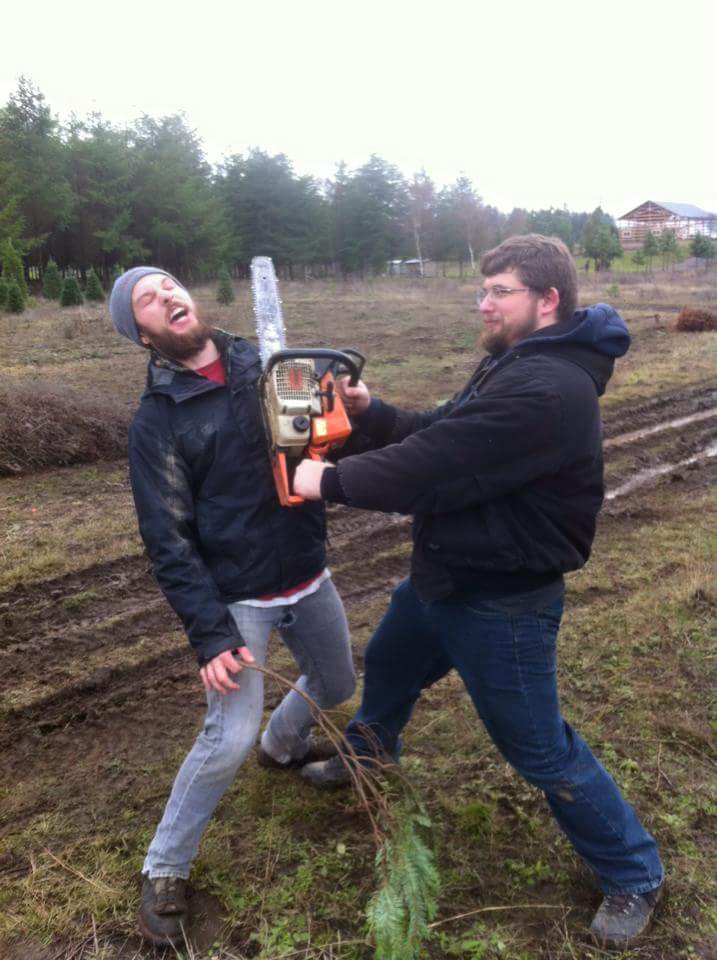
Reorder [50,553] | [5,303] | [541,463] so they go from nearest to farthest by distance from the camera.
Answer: [541,463], [50,553], [5,303]

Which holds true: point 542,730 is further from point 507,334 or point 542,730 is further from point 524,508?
point 507,334

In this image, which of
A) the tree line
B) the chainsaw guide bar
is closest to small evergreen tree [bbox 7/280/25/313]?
the tree line

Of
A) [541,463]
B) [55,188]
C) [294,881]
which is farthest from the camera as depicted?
[55,188]

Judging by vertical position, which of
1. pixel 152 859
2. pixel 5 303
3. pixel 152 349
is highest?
pixel 5 303

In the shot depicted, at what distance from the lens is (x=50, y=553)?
5020mm

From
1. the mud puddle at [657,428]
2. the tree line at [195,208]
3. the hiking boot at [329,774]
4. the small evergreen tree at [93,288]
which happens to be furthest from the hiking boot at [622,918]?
the tree line at [195,208]

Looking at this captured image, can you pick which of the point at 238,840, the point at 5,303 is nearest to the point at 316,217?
the point at 5,303

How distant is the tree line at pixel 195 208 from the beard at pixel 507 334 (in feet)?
88.1

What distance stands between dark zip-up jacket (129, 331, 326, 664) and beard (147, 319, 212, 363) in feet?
0.14

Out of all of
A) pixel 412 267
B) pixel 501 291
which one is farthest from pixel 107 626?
pixel 412 267

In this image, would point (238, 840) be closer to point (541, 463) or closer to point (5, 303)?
point (541, 463)

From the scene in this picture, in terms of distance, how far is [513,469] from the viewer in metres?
1.94

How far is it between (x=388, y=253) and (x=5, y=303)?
2823 centimetres

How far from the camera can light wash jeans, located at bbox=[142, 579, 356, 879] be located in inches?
87.8
